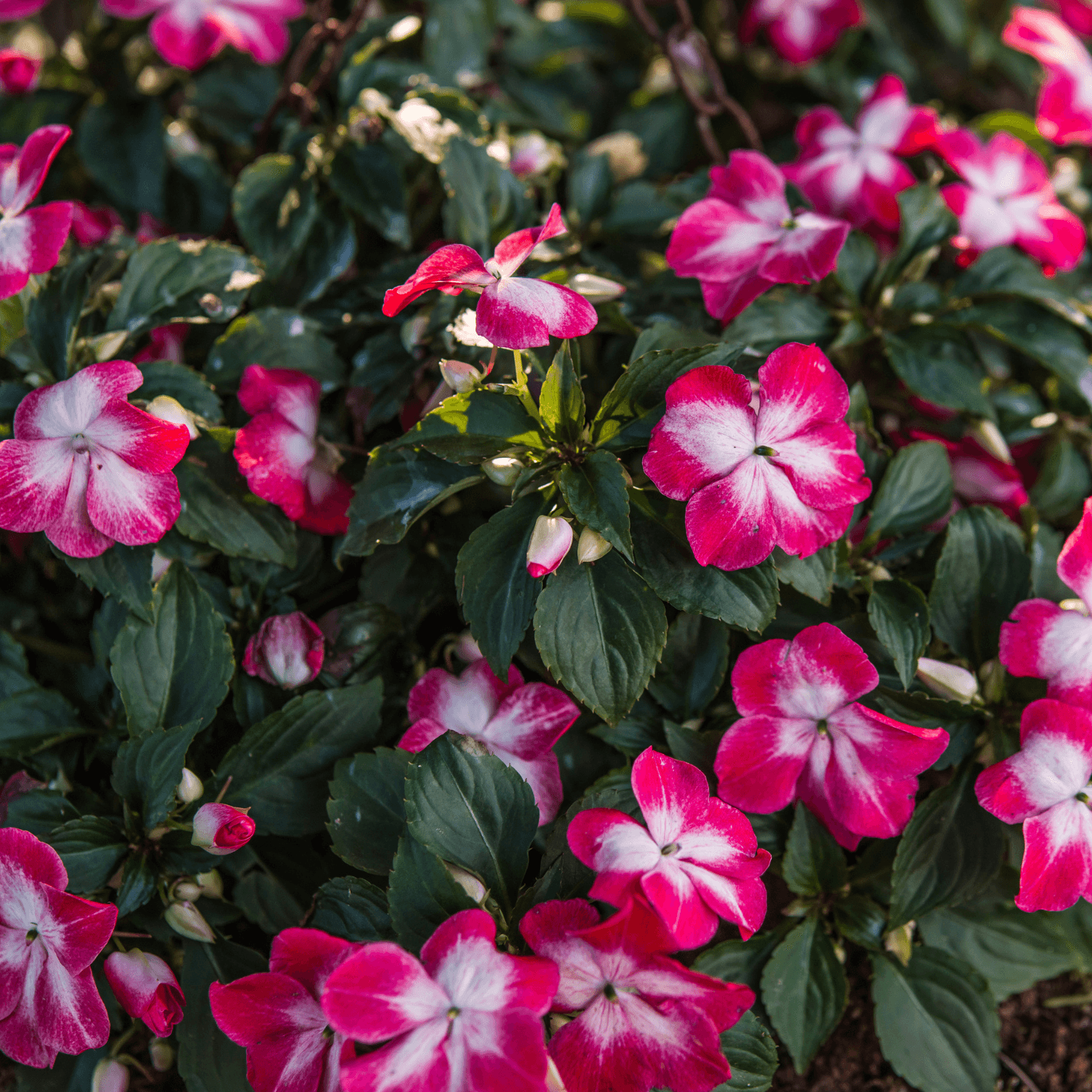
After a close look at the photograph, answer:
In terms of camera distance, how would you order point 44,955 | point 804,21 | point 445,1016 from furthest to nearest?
point 804,21, point 44,955, point 445,1016

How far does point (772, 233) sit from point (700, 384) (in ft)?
1.11

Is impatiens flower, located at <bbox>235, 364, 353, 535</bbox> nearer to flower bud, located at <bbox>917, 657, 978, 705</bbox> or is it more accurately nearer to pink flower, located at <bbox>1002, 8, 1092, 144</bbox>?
flower bud, located at <bbox>917, 657, 978, 705</bbox>

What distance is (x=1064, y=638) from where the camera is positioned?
850 millimetres

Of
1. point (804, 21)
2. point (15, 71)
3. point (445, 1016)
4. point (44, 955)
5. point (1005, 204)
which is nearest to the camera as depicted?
point (445, 1016)

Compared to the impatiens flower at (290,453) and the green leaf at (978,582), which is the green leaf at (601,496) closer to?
the impatiens flower at (290,453)

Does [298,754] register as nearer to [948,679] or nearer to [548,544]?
[548,544]

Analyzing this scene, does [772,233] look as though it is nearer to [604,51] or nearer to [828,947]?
[828,947]

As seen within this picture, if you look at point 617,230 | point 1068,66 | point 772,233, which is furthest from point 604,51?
point 772,233

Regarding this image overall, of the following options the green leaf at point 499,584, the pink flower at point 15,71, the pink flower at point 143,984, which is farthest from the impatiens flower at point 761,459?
the pink flower at point 15,71

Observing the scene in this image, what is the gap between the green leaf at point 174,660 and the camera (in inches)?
35.1

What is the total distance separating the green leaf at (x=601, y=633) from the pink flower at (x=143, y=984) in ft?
1.45

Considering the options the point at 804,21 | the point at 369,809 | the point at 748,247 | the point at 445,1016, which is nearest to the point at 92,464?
the point at 369,809

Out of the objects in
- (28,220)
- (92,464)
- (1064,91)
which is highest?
(1064,91)

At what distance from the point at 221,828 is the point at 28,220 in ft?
2.16
